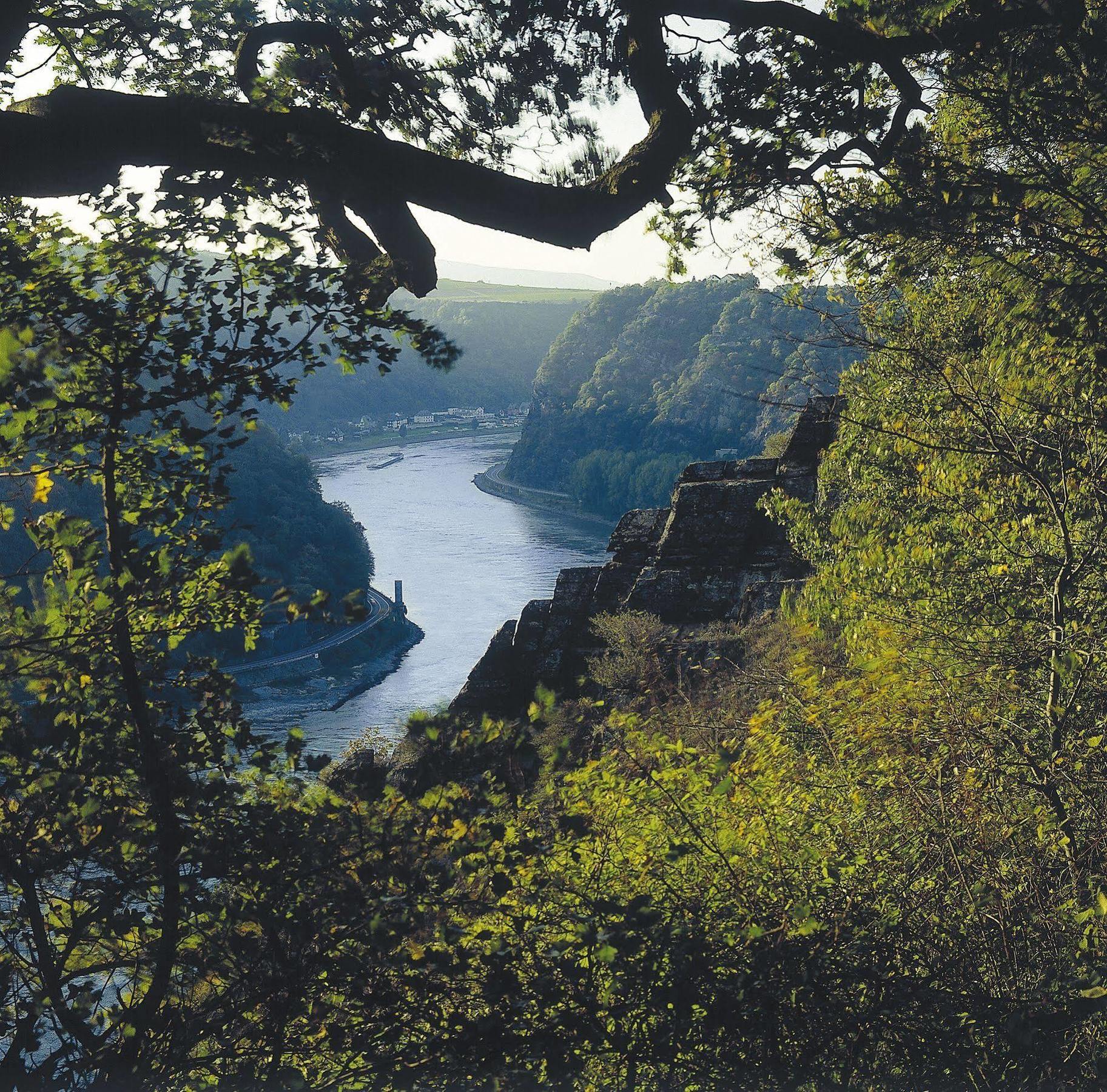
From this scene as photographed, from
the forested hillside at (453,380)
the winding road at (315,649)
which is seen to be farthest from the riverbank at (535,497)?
the winding road at (315,649)

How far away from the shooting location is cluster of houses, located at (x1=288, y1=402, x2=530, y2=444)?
13362 centimetres

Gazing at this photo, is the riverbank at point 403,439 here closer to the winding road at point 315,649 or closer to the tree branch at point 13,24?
the winding road at point 315,649

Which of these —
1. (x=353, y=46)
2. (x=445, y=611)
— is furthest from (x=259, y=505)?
(x=353, y=46)

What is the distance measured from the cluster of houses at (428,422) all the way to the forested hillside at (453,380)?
1497 mm

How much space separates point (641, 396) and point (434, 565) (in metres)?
49.4

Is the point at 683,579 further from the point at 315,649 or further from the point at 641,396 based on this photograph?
the point at 641,396

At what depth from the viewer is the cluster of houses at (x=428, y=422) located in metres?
134

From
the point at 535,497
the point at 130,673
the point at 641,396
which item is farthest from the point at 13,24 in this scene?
the point at 641,396

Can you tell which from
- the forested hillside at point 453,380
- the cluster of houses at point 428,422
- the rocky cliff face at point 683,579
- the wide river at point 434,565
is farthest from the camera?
the forested hillside at point 453,380

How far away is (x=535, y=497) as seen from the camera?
331 feet

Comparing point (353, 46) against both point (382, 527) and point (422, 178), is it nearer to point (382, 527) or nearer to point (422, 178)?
point (422, 178)

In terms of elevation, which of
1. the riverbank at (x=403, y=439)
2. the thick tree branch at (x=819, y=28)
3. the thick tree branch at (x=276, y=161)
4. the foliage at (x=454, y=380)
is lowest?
the thick tree branch at (x=276, y=161)

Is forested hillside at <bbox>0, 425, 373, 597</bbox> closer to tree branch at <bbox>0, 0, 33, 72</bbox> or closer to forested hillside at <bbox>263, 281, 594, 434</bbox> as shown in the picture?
forested hillside at <bbox>263, 281, 594, 434</bbox>

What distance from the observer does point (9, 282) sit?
3.14 metres
